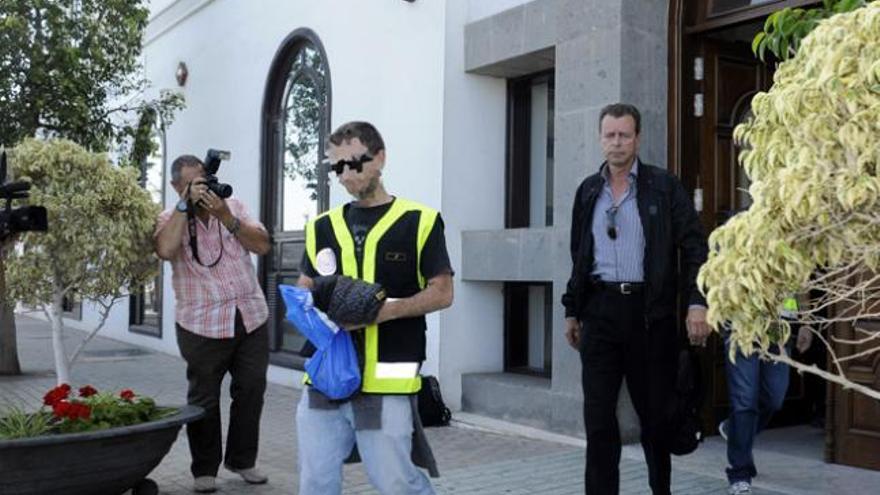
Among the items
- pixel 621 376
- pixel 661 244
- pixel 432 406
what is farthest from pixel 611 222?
pixel 432 406

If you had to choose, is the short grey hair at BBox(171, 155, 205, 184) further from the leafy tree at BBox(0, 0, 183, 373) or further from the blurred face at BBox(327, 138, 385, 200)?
the leafy tree at BBox(0, 0, 183, 373)

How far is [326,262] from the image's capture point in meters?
3.53

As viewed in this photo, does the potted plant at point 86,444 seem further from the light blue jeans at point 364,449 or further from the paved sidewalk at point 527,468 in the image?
the light blue jeans at point 364,449

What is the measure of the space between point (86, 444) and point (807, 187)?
11.6 ft

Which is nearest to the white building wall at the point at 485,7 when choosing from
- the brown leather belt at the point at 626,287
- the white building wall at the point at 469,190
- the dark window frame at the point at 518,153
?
the white building wall at the point at 469,190

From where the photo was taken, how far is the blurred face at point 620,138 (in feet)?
14.4

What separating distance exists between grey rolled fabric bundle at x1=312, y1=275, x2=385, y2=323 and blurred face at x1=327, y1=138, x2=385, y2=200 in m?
0.38

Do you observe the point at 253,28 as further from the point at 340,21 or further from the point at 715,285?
the point at 715,285

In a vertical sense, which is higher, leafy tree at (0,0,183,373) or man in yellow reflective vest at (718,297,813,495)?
leafy tree at (0,0,183,373)

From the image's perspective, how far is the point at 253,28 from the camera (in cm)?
1105

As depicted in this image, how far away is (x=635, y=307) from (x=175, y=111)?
411 inches

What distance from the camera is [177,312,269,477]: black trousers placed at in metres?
5.38

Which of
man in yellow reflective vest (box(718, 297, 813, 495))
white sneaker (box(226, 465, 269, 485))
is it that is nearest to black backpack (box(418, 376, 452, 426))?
white sneaker (box(226, 465, 269, 485))

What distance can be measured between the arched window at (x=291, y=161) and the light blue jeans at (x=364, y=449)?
6323mm
